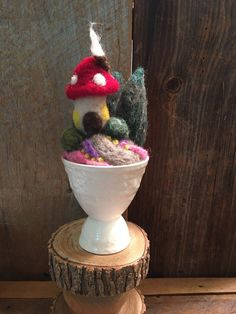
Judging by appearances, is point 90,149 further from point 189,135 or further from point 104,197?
point 189,135

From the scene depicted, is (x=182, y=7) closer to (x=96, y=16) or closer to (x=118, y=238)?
(x=96, y=16)

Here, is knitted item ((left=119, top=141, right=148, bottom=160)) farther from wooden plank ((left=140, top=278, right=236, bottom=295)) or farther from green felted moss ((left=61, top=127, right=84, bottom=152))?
wooden plank ((left=140, top=278, right=236, bottom=295))

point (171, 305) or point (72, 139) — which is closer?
point (72, 139)

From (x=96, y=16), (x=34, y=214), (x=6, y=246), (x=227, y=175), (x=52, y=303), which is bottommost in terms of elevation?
(x=52, y=303)

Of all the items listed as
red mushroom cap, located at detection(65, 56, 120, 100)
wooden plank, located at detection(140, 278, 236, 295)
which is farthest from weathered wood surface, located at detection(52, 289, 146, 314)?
red mushroom cap, located at detection(65, 56, 120, 100)

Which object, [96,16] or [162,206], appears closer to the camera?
[96,16]

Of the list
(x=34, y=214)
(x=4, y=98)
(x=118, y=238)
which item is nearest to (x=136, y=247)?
(x=118, y=238)

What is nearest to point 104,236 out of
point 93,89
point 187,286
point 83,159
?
point 83,159
